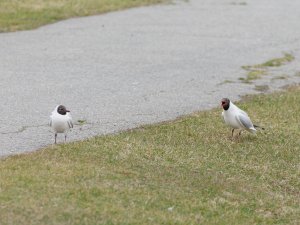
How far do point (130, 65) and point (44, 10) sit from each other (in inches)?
210

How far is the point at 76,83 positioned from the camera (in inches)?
471

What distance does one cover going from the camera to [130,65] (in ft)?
44.5

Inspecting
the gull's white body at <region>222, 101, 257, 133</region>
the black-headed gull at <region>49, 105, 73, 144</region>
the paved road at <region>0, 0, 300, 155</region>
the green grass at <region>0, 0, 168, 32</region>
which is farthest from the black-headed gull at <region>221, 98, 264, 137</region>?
the green grass at <region>0, 0, 168, 32</region>

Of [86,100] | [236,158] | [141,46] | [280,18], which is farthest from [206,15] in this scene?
[236,158]

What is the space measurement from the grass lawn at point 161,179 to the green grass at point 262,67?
337cm

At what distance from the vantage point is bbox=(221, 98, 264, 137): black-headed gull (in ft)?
30.0

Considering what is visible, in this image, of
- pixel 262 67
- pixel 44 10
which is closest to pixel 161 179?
pixel 262 67

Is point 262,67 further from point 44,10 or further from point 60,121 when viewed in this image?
point 60,121

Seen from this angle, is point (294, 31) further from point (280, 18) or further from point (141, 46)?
point (141, 46)

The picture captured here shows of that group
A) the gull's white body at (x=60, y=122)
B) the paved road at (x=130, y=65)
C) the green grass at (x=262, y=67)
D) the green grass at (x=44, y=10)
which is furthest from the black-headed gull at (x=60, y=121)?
the green grass at (x=44, y=10)

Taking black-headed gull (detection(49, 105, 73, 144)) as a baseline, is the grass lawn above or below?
below

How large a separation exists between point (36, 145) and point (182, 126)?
1985 millimetres

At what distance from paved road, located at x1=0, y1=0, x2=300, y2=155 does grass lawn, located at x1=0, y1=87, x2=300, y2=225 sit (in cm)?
69

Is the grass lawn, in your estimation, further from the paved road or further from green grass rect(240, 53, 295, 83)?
green grass rect(240, 53, 295, 83)
